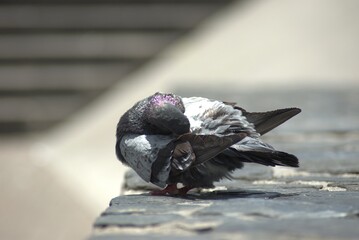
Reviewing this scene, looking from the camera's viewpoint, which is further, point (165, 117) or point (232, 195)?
point (232, 195)

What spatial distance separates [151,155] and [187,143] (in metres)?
0.11

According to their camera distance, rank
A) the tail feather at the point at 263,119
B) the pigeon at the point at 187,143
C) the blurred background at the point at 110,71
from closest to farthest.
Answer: the pigeon at the point at 187,143 → the tail feather at the point at 263,119 → the blurred background at the point at 110,71

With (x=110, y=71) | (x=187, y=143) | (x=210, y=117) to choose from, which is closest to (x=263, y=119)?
(x=210, y=117)

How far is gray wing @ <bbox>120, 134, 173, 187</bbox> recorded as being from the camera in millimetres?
2297

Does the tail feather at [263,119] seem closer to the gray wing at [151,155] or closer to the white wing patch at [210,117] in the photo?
the white wing patch at [210,117]

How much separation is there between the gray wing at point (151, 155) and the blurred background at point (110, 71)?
3.46 meters

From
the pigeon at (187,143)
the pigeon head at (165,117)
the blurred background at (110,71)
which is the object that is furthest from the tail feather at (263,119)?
the blurred background at (110,71)

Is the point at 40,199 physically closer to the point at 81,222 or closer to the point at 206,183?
the point at 81,222

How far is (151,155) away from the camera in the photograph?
7.53ft

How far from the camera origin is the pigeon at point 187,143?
2.28 m

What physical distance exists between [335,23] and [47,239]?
3.95 m

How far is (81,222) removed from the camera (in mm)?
5848

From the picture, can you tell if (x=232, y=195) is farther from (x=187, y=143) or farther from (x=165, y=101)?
(x=165, y=101)

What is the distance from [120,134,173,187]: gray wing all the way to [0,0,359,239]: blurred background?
11.4ft
